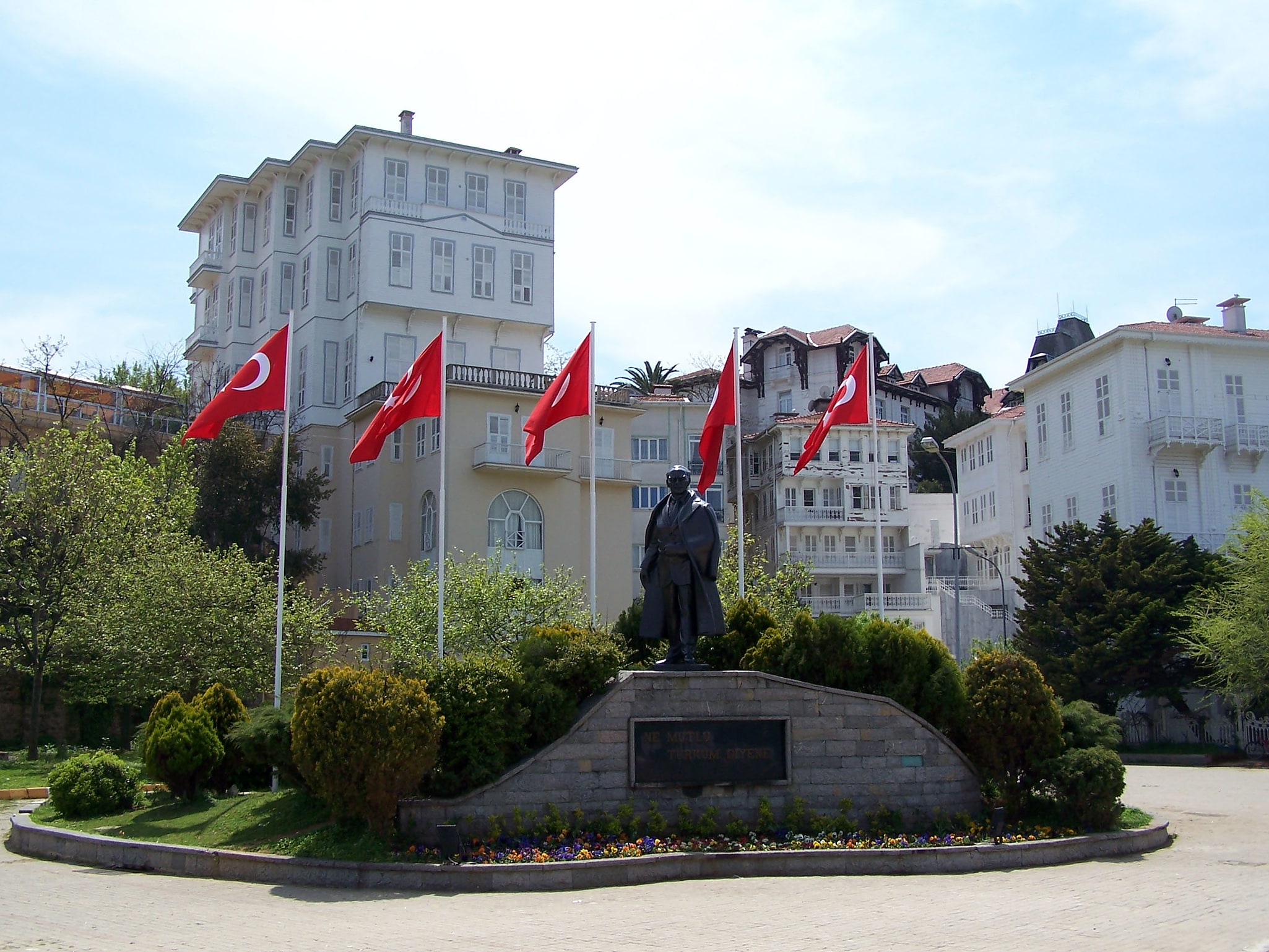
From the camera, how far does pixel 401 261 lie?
5088cm

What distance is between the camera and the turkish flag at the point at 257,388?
19.9 m

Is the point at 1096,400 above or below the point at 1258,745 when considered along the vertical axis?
above

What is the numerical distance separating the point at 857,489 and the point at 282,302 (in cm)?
2989

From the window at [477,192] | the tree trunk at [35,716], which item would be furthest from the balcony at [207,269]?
the tree trunk at [35,716]

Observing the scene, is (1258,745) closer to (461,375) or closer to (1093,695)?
(1093,695)

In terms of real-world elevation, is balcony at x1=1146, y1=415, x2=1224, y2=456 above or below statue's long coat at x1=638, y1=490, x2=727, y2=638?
above

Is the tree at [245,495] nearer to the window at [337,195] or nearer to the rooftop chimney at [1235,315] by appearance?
the window at [337,195]

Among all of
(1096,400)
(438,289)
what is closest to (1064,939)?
(1096,400)

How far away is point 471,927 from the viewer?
10.6m

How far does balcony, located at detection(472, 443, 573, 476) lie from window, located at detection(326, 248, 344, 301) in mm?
13234

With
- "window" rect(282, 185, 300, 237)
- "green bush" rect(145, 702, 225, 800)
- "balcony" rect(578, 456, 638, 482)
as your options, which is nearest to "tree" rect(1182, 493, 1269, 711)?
"balcony" rect(578, 456, 638, 482)

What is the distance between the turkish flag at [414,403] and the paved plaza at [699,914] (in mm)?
8442

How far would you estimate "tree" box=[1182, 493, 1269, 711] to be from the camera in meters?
29.6

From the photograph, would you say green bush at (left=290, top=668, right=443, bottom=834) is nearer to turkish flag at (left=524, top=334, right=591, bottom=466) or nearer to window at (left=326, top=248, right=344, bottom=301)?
turkish flag at (left=524, top=334, right=591, bottom=466)
